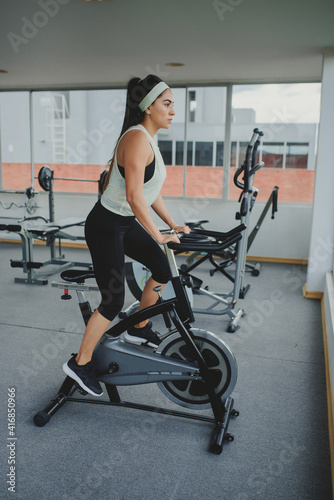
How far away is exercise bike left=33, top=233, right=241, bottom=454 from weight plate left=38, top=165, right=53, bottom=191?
3.08 m

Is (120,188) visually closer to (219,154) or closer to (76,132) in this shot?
(219,154)

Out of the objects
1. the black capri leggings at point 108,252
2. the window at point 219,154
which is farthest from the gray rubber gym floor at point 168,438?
the window at point 219,154

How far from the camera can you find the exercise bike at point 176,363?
195 cm

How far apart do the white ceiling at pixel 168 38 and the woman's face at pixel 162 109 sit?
1472 millimetres

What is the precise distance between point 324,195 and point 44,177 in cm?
304

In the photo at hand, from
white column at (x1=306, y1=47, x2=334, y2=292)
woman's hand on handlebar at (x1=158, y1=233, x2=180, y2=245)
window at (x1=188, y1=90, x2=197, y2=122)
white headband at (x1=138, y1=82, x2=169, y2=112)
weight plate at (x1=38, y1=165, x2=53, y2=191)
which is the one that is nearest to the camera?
woman's hand on handlebar at (x1=158, y1=233, x2=180, y2=245)

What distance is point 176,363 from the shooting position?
198 cm

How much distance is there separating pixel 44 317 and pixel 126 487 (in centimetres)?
211

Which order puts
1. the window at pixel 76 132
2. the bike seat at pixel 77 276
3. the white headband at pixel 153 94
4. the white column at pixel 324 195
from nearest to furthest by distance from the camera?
the white headband at pixel 153 94
the bike seat at pixel 77 276
the white column at pixel 324 195
the window at pixel 76 132

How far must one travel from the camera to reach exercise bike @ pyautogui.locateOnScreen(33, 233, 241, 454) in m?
Result: 1.95

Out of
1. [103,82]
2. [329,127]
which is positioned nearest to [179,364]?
[329,127]

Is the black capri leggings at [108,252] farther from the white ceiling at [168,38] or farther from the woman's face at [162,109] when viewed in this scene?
the white ceiling at [168,38]

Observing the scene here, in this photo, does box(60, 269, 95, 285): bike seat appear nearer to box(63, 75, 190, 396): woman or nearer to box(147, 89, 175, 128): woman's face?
box(63, 75, 190, 396): woman

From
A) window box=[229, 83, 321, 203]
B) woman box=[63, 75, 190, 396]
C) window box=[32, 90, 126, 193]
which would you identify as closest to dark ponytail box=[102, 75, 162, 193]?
woman box=[63, 75, 190, 396]
